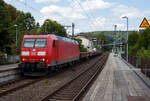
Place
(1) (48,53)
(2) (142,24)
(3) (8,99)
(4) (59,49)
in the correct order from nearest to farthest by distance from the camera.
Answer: (3) (8,99)
(2) (142,24)
(1) (48,53)
(4) (59,49)

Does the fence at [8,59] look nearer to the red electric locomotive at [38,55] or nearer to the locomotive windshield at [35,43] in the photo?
the locomotive windshield at [35,43]

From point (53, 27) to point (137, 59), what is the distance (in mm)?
48167

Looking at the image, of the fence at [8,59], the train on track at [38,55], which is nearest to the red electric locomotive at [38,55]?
the train on track at [38,55]

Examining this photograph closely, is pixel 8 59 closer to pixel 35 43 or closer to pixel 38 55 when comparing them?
pixel 35 43

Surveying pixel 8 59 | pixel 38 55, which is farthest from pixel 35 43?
pixel 8 59

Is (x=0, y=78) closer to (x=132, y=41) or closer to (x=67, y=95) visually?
(x=67, y=95)

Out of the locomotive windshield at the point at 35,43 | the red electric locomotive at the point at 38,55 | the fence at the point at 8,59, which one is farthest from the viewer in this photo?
the fence at the point at 8,59

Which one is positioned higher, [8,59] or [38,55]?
[38,55]

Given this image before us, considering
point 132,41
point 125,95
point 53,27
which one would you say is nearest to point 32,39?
point 125,95

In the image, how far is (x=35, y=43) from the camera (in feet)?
51.2

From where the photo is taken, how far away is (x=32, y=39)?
51.9 ft

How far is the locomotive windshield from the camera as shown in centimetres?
1540

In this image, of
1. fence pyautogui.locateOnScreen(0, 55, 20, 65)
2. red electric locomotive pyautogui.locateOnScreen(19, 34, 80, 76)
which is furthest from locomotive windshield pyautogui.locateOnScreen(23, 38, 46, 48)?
fence pyautogui.locateOnScreen(0, 55, 20, 65)

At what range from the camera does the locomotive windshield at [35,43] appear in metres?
15.4
